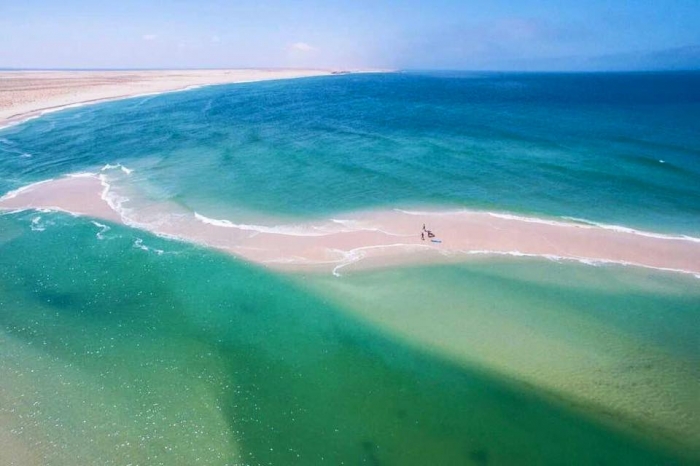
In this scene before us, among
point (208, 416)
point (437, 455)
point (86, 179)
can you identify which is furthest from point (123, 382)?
point (86, 179)

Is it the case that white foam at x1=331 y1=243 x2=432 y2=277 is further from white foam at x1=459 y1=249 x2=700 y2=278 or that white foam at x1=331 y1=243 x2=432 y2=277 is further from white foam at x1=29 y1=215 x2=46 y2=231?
white foam at x1=29 y1=215 x2=46 y2=231

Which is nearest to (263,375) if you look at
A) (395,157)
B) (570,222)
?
(570,222)

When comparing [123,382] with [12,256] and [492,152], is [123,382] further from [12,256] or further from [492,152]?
[492,152]

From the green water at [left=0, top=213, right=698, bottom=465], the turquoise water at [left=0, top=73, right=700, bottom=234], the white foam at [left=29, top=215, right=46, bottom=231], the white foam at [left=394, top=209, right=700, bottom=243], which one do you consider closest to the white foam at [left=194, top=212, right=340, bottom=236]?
the turquoise water at [left=0, top=73, right=700, bottom=234]

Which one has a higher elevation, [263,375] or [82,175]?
[82,175]

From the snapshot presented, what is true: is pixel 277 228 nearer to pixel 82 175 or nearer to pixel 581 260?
pixel 581 260

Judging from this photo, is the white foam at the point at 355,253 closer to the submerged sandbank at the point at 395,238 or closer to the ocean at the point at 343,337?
the submerged sandbank at the point at 395,238
